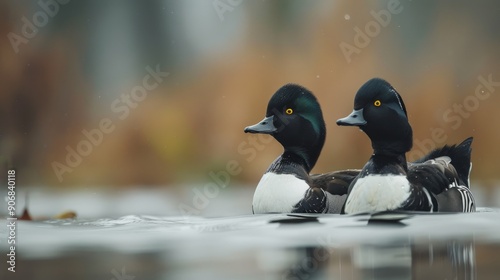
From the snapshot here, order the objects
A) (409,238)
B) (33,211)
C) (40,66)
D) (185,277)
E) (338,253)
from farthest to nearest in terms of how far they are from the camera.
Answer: (40,66) < (33,211) < (409,238) < (338,253) < (185,277)

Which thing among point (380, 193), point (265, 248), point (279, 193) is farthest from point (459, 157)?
point (265, 248)

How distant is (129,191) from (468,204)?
4815 mm

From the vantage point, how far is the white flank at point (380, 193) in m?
5.20

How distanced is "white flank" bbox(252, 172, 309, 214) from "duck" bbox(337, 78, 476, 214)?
31 centimetres

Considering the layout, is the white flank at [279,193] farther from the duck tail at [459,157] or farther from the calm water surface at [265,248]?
the duck tail at [459,157]

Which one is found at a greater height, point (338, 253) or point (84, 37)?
point (84, 37)

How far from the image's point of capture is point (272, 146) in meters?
10.4

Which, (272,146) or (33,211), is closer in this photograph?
(33,211)

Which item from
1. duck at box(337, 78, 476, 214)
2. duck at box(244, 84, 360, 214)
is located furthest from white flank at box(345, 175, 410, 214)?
duck at box(244, 84, 360, 214)

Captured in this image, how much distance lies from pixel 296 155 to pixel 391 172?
2.65 feet

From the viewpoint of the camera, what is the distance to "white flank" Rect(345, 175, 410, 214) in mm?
5203

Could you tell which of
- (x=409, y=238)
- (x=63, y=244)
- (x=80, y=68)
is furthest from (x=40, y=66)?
(x=409, y=238)

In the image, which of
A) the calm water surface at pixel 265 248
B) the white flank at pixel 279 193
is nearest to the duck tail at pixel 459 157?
the calm water surface at pixel 265 248

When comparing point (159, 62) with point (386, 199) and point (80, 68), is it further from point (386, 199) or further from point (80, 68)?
point (386, 199)
